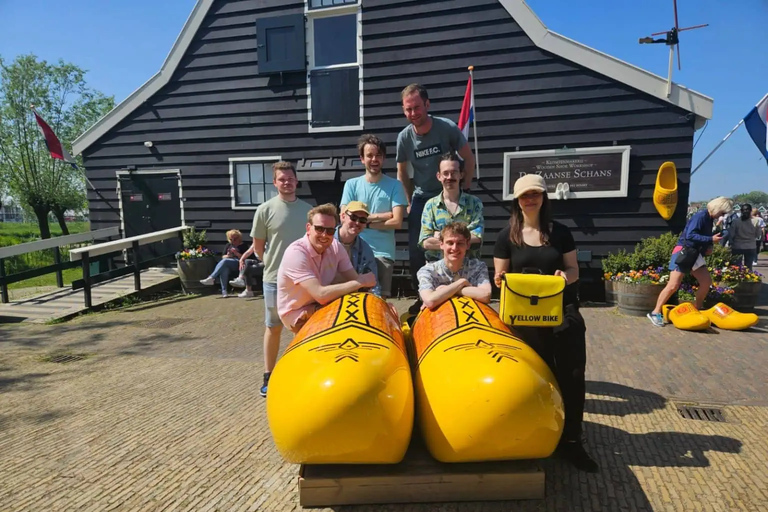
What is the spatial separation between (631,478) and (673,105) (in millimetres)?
5383

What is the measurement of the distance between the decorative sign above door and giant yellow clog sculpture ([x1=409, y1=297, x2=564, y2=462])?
4.92 metres

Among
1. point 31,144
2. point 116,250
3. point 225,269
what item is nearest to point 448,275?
point 225,269

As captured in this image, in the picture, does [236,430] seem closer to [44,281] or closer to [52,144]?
[52,144]

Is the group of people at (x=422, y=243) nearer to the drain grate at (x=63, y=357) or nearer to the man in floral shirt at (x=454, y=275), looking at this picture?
the man in floral shirt at (x=454, y=275)

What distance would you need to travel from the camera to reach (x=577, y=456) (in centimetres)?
216

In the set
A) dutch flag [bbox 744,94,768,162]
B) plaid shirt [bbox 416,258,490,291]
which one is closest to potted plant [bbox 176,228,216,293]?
plaid shirt [bbox 416,258,490,291]

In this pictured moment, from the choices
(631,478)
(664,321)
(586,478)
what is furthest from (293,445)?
(664,321)

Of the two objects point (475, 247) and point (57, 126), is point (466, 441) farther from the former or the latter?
point (57, 126)

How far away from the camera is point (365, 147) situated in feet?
9.66

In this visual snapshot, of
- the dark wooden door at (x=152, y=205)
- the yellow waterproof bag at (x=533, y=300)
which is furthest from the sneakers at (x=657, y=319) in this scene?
the dark wooden door at (x=152, y=205)

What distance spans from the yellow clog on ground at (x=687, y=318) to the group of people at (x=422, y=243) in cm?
326

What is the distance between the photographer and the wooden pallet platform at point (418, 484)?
1.71m

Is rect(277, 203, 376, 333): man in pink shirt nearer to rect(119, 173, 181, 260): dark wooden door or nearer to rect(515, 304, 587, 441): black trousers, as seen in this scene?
rect(515, 304, 587, 441): black trousers

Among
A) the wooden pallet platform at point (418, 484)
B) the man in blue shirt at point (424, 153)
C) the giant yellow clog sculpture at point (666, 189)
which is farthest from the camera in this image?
the giant yellow clog sculpture at point (666, 189)
